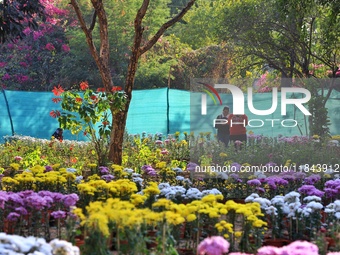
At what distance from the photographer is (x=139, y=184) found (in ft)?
35.7

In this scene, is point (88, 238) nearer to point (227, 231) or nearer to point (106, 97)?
point (227, 231)

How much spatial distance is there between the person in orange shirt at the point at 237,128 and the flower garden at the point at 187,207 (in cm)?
21

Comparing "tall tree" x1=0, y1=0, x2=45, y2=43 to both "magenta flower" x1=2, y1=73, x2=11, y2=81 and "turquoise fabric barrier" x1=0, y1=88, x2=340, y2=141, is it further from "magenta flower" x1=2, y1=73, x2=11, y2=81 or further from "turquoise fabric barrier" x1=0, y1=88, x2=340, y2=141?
"magenta flower" x1=2, y1=73, x2=11, y2=81

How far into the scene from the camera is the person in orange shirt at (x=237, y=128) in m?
14.8

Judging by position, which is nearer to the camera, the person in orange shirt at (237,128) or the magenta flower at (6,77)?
the person in orange shirt at (237,128)

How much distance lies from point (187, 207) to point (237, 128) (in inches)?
291

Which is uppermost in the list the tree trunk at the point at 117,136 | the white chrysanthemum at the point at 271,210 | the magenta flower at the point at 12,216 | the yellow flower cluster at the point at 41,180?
the tree trunk at the point at 117,136

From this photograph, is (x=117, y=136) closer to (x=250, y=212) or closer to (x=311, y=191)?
(x=311, y=191)

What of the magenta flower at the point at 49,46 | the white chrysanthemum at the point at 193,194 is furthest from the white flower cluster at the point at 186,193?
the magenta flower at the point at 49,46

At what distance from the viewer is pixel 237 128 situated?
1479cm

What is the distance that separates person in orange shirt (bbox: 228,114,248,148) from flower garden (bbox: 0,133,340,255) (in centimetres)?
21

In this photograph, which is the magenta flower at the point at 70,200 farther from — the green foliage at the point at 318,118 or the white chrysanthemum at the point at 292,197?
the green foliage at the point at 318,118

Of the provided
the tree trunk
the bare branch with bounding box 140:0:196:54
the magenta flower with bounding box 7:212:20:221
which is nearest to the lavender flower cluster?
the magenta flower with bounding box 7:212:20:221

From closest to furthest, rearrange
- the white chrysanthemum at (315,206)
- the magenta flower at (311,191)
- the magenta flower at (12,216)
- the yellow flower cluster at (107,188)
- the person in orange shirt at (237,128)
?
the magenta flower at (12,216) → the white chrysanthemum at (315,206) → the yellow flower cluster at (107,188) → the magenta flower at (311,191) → the person in orange shirt at (237,128)
